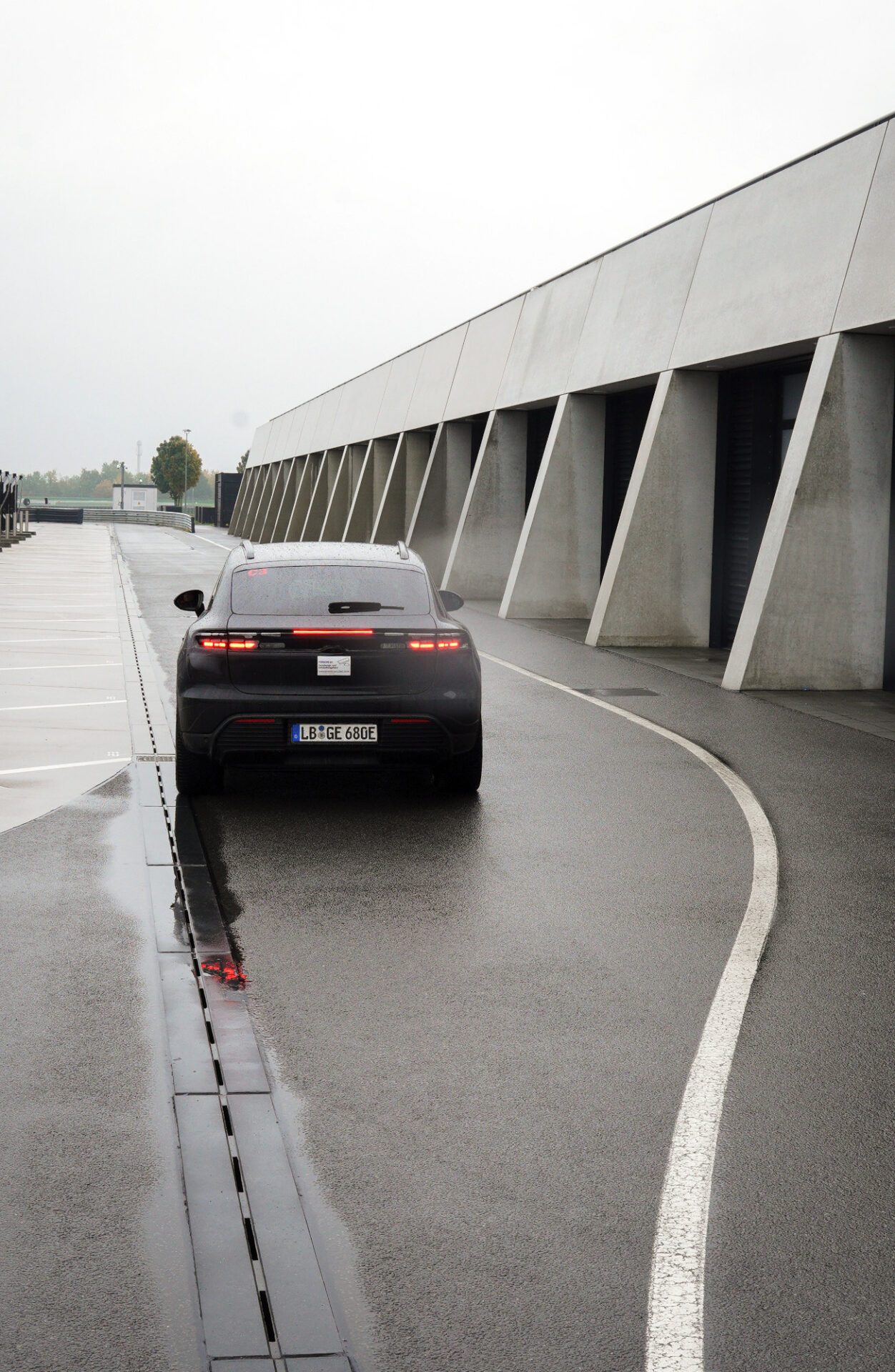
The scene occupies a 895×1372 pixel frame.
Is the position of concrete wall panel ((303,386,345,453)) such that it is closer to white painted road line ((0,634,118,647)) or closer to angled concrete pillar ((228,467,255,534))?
angled concrete pillar ((228,467,255,534))

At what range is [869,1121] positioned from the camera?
14.0 feet

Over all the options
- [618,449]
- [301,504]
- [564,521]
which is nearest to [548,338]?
[618,449]

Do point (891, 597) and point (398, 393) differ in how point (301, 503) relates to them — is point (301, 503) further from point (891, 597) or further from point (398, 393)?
point (891, 597)

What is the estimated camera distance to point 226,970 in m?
5.64

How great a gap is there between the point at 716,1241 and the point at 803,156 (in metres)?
14.9

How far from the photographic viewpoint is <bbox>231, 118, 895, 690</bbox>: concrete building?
14.8 metres

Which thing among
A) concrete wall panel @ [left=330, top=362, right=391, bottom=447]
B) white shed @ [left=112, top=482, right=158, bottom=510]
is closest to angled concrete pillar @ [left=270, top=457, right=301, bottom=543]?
concrete wall panel @ [left=330, top=362, right=391, bottom=447]

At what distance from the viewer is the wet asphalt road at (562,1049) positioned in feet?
10.6

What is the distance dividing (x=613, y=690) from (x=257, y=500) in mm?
65311

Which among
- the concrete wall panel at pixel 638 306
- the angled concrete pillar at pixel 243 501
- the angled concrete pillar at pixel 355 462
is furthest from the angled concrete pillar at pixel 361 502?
the angled concrete pillar at pixel 243 501

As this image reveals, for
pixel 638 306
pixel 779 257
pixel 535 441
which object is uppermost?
pixel 638 306

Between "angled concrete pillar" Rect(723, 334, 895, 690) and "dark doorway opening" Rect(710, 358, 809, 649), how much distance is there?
2.95 metres

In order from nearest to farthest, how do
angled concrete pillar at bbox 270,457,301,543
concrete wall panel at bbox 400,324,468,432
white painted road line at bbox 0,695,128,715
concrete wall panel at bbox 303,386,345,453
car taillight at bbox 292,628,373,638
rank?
car taillight at bbox 292,628,373,638
white painted road line at bbox 0,695,128,715
concrete wall panel at bbox 400,324,468,432
concrete wall panel at bbox 303,386,345,453
angled concrete pillar at bbox 270,457,301,543

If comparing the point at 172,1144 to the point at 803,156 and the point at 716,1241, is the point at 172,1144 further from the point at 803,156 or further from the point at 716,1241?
the point at 803,156
